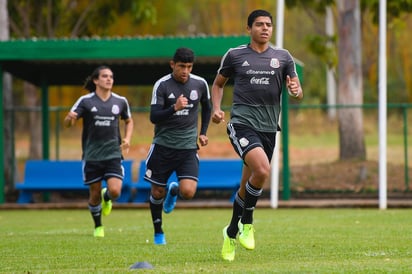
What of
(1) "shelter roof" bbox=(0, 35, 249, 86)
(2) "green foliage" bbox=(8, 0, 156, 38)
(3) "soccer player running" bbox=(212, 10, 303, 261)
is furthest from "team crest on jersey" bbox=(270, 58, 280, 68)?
(2) "green foliage" bbox=(8, 0, 156, 38)

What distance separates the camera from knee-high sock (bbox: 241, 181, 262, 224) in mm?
10211

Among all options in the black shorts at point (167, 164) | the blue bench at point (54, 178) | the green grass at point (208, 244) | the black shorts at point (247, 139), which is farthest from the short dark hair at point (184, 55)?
the blue bench at point (54, 178)

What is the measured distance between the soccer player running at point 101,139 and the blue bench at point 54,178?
864 cm

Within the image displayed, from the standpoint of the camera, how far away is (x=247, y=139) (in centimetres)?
1023

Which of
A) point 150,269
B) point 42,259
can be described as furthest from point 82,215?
point 150,269

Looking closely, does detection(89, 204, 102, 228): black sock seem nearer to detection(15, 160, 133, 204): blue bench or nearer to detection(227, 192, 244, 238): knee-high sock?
detection(227, 192, 244, 238): knee-high sock

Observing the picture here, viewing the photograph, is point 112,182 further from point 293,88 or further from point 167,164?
point 293,88

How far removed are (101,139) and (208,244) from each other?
2.77 m

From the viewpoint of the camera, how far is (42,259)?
10.7 m

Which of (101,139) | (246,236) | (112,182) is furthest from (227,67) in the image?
(101,139)

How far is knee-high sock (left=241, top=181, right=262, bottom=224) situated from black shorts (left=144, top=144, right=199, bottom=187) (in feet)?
8.10

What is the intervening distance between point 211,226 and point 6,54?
7.49 m

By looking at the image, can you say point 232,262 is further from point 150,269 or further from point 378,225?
point 378,225

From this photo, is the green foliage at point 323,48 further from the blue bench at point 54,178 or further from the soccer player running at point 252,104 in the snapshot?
the soccer player running at point 252,104
